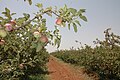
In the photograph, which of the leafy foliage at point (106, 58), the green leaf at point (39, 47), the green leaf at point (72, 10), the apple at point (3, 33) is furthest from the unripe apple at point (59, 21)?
the leafy foliage at point (106, 58)

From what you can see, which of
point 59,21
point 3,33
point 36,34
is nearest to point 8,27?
point 3,33

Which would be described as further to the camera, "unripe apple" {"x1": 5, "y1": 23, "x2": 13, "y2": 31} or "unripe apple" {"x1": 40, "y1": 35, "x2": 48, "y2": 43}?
"unripe apple" {"x1": 5, "y1": 23, "x2": 13, "y2": 31}

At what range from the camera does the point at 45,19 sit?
5.77ft

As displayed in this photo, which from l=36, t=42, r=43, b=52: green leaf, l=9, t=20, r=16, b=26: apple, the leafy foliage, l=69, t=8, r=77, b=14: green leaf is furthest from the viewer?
the leafy foliage

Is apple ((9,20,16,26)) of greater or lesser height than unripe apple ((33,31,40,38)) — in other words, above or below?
above

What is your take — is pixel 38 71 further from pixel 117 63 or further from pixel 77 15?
pixel 77 15

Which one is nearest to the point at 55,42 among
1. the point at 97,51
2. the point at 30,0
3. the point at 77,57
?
the point at 30,0

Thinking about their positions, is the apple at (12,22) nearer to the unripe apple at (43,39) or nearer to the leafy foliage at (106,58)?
the unripe apple at (43,39)

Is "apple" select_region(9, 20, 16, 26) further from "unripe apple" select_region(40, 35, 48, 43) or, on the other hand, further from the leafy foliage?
the leafy foliage

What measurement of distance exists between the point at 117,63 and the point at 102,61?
1.23 metres

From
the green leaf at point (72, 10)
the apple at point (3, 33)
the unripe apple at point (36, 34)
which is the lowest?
the unripe apple at point (36, 34)

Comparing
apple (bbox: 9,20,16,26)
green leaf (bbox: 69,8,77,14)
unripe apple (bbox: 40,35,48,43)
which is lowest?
unripe apple (bbox: 40,35,48,43)

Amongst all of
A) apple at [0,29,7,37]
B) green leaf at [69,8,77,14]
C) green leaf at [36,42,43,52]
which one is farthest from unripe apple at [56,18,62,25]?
apple at [0,29,7,37]

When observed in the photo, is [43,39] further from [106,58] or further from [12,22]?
[106,58]
